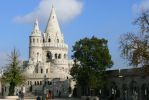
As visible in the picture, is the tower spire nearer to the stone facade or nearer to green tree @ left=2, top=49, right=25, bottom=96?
the stone facade

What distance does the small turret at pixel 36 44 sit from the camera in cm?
13900

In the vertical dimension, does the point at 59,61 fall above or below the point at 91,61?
above

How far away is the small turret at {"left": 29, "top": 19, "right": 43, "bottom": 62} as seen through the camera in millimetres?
139000

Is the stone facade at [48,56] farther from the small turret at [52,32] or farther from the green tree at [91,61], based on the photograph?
the green tree at [91,61]

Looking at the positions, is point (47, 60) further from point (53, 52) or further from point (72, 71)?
point (72, 71)

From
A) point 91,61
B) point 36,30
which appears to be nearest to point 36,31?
point 36,30

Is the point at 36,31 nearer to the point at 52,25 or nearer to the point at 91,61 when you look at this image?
the point at 52,25

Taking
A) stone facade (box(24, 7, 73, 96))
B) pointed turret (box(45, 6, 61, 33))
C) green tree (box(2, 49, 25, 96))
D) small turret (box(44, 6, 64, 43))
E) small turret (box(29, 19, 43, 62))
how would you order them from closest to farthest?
1. green tree (box(2, 49, 25, 96))
2. stone facade (box(24, 7, 73, 96))
3. small turret (box(29, 19, 43, 62))
4. small turret (box(44, 6, 64, 43))
5. pointed turret (box(45, 6, 61, 33))

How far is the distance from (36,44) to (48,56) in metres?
5.07

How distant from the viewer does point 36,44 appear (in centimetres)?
13925

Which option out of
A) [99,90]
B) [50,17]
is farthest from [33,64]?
[99,90]

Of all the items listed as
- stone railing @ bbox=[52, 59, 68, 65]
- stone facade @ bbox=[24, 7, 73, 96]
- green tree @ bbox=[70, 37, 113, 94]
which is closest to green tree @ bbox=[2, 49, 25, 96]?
green tree @ bbox=[70, 37, 113, 94]

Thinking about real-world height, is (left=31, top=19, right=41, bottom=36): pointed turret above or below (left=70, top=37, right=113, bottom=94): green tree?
above

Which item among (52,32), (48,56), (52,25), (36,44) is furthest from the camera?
(52,32)
